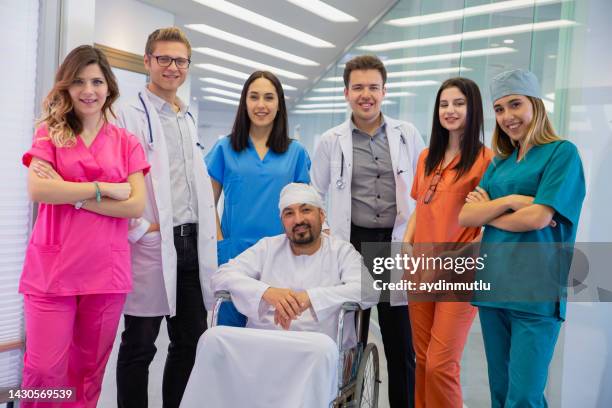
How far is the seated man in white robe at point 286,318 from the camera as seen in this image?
1.76m

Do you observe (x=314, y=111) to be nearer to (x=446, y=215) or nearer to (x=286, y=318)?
(x=446, y=215)

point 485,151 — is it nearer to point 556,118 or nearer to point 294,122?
point 556,118

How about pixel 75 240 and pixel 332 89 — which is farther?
pixel 332 89

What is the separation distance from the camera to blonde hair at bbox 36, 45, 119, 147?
2.00 m

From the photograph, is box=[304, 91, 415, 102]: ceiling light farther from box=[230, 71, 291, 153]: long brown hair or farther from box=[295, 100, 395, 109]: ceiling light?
box=[230, 71, 291, 153]: long brown hair

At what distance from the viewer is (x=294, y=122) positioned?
46.1 ft

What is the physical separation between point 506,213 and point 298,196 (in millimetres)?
842

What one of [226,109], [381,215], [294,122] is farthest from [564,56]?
[226,109]

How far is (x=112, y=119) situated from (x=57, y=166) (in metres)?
0.37

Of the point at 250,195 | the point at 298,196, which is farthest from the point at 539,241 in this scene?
the point at 250,195

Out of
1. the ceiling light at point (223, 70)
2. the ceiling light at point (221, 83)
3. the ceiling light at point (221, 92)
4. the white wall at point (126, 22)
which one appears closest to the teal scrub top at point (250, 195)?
the white wall at point (126, 22)

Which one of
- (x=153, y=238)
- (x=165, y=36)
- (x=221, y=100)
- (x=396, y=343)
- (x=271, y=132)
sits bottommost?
(x=396, y=343)

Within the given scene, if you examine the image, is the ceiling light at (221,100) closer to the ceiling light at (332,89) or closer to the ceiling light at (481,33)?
the ceiling light at (332,89)

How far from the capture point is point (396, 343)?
2.59 meters
